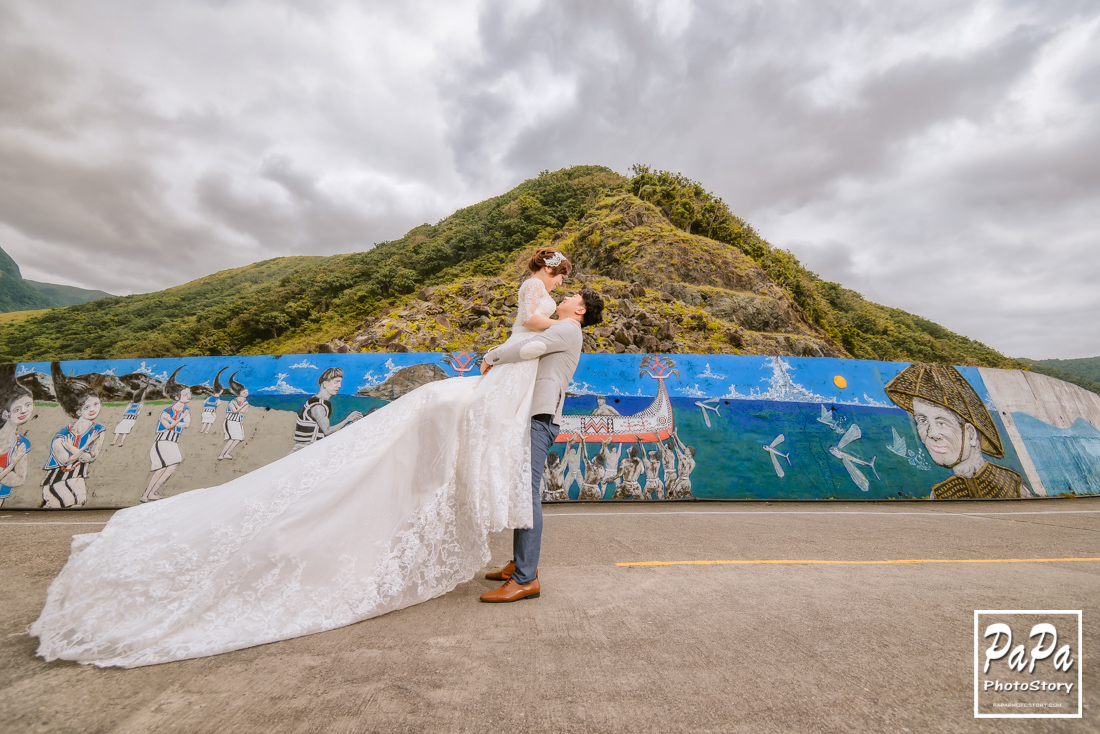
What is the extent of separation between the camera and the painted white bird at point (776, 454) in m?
7.79

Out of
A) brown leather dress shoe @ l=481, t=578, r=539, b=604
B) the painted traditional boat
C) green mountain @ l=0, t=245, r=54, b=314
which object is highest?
green mountain @ l=0, t=245, r=54, b=314

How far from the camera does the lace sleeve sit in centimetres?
302

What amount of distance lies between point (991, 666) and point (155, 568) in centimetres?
378

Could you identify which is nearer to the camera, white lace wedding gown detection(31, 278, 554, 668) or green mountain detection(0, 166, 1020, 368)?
white lace wedding gown detection(31, 278, 554, 668)

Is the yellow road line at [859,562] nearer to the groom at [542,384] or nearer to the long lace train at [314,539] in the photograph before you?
the groom at [542,384]

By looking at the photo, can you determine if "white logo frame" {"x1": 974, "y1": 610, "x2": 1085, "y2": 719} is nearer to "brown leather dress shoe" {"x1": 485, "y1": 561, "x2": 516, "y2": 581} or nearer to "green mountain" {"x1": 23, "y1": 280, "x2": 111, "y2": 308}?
"brown leather dress shoe" {"x1": 485, "y1": 561, "x2": 516, "y2": 581}

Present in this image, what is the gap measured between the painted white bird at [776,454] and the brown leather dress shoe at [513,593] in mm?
6764

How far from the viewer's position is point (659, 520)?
18.2 ft

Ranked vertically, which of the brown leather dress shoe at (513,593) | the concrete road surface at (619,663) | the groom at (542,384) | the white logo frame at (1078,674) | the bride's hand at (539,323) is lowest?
the brown leather dress shoe at (513,593)

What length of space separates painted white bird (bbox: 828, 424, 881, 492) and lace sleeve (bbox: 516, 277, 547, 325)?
25.1 feet

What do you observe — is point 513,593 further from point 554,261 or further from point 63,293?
point 63,293

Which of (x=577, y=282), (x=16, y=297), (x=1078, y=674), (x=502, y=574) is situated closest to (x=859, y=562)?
(x=1078, y=674)

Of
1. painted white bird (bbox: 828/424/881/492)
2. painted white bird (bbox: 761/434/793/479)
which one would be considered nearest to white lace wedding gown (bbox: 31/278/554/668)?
painted white bird (bbox: 761/434/793/479)

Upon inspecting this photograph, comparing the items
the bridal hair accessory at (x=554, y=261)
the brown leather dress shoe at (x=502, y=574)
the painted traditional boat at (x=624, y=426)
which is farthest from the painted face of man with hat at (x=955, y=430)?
the brown leather dress shoe at (x=502, y=574)
